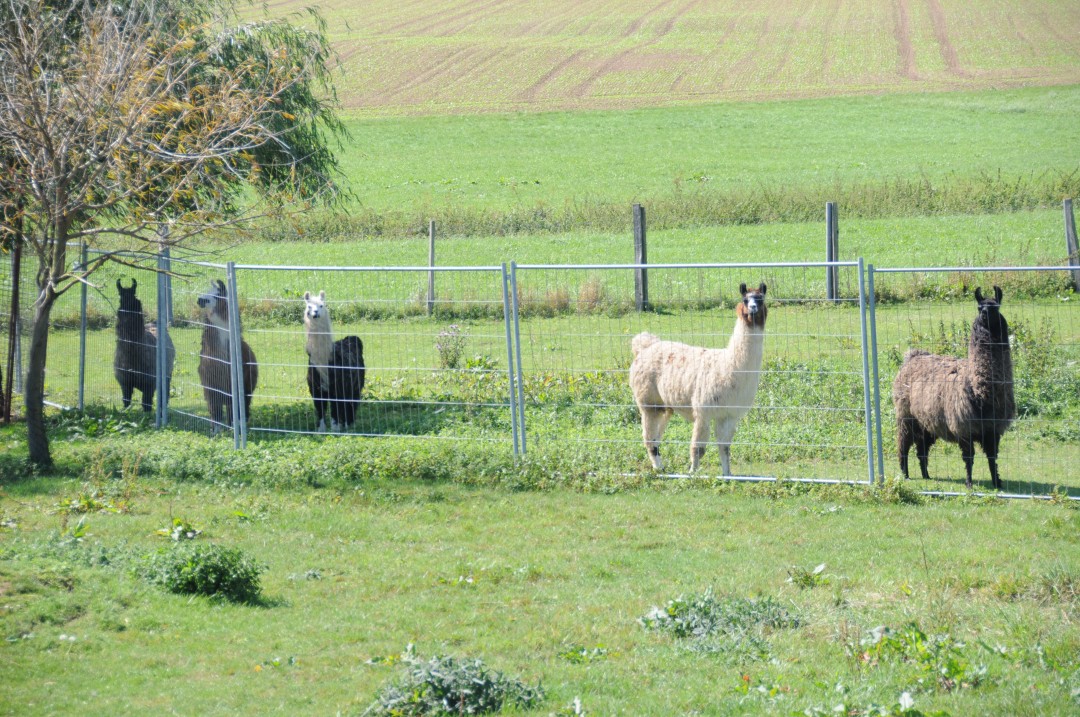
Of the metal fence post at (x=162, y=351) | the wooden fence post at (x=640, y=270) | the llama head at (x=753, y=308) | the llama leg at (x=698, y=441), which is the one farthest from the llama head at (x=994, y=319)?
the wooden fence post at (x=640, y=270)

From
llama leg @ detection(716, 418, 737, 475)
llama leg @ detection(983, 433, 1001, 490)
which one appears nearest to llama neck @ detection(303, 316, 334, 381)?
llama leg @ detection(716, 418, 737, 475)

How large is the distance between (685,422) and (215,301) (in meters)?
5.60

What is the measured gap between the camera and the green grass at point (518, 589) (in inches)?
213

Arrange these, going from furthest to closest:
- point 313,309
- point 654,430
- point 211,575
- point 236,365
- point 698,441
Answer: point 313,309 < point 236,365 < point 654,430 < point 698,441 < point 211,575

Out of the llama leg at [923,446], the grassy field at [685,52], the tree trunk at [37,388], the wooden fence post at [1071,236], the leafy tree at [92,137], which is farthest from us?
the grassy field at [685,52]

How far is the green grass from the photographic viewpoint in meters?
5.40

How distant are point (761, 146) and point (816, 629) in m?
38.7

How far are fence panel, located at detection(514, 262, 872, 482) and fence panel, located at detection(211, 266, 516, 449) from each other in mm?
565

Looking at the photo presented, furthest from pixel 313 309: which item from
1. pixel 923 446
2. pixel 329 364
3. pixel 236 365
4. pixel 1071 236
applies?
A: pixel 1071 236

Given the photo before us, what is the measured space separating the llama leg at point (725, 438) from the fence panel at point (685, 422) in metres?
0.16

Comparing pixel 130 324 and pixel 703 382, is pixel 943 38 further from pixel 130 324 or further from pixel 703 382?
pixel 703 382

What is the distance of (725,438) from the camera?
995 cm

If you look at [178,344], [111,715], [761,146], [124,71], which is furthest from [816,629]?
[761,146]

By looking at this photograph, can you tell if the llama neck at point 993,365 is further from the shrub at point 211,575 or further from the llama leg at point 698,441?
the shrub at point 211,575
